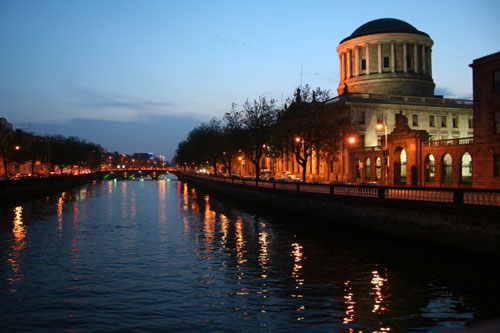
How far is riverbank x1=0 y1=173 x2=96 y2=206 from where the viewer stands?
54631 mm

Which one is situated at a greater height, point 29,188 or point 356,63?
point 356,63

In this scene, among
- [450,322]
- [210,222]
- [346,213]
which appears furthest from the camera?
[210,222]

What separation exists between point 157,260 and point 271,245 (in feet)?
25.4

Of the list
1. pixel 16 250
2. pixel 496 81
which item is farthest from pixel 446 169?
pixel 16 250

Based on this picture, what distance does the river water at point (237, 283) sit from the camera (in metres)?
13.3

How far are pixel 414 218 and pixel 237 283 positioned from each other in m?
12.2

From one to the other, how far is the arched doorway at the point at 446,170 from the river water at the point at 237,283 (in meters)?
30.6

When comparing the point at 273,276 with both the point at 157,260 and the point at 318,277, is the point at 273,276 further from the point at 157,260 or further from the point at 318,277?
the point at 157,260

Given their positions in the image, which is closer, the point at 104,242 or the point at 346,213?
the point at 104,242

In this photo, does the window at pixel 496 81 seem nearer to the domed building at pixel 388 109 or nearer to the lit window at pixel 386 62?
the domed building at pixel 388 109

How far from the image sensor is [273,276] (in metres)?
19.0

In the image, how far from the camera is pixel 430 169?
58844mm

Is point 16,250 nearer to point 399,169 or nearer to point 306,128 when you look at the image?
point 306,128

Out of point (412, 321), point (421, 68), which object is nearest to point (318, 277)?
point (412, 321)
